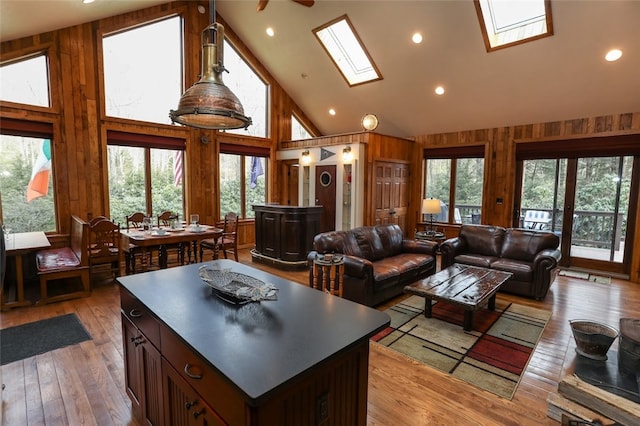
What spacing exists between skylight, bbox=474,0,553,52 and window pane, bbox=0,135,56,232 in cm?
672

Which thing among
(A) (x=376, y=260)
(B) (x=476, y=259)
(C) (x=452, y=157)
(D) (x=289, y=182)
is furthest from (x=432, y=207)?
(D) (x=289, y=182)

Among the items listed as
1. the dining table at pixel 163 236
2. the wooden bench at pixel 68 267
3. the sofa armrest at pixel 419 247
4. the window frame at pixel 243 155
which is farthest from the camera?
the window frame at pixel 243 155

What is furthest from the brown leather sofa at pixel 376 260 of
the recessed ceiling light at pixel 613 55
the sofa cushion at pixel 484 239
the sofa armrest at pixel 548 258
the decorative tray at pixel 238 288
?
the recessed ceiling light at pixel 613 55

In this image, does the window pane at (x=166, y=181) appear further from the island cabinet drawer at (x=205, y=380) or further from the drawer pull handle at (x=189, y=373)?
the drawer pull handle at (x=189, y=373)

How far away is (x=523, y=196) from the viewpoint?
6.25 metres

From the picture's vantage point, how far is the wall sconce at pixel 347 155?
21.4ft

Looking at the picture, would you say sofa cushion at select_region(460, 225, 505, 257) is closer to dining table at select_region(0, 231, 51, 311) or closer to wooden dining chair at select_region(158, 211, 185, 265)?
wooden dining chair at select_region(158, 211, 185, 265)

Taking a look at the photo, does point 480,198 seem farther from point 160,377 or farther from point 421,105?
point 160,377

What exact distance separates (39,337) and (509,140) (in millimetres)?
7445

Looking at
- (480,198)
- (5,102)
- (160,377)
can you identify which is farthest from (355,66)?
(160,377)

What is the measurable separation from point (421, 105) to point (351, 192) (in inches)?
87.2

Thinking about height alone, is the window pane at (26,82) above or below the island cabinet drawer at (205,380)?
above

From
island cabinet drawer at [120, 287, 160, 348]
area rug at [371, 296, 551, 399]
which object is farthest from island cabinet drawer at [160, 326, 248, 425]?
area rug at [371, 296, 551, 399]

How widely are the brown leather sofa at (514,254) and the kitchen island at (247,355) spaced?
12.1ft
